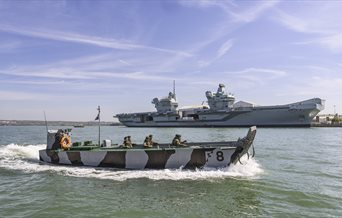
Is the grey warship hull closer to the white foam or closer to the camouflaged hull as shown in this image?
the white foam

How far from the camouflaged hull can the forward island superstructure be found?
61.7 meters

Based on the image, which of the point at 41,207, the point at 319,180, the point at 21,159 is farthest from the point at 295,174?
the point at 21,159

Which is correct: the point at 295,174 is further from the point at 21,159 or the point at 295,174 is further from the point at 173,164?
the point at 21,159

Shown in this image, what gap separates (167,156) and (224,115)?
2780 inches

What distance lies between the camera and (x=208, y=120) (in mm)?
88438

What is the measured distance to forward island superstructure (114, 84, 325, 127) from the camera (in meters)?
74.1

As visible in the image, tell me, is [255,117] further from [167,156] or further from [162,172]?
[162,172]

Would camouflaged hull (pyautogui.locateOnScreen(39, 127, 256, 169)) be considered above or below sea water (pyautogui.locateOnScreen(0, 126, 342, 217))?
above

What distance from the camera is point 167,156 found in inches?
607

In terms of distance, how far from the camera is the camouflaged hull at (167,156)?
1502 centimetres

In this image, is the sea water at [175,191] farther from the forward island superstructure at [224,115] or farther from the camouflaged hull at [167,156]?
the forward island superstructure at [224,115]

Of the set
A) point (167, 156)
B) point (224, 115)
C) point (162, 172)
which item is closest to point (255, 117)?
point (224, 115)

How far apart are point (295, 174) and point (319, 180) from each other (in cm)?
135

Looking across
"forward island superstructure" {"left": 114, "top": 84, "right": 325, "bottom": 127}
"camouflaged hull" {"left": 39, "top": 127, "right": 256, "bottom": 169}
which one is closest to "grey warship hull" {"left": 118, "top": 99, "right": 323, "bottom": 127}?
"forward island superstructure" {"left": 114, "top": 84, "right": 325, "bottom": 127}
